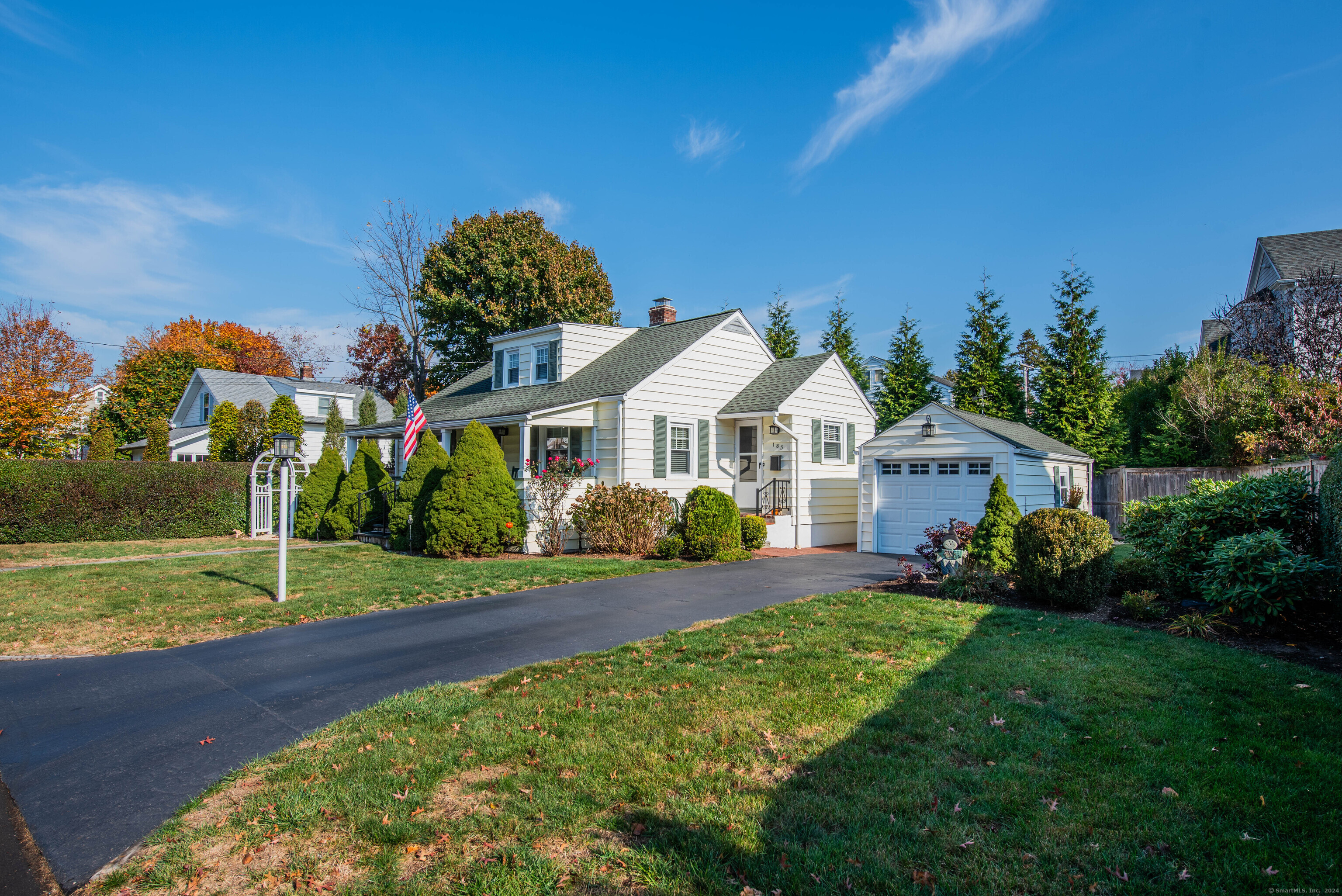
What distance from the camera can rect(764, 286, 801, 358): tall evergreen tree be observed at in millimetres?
28125

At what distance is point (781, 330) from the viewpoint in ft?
92.9

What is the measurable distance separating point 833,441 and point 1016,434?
15.1 ft

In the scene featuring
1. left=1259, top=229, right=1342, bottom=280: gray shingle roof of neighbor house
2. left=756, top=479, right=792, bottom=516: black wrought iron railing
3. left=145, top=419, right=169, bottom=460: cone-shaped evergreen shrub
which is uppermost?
left=1259, top=229, right=1342, bottom=280: gray shingle roof of neighbor house

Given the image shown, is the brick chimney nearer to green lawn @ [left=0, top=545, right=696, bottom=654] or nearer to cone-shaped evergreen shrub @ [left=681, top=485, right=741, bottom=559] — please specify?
cone-shaped evergreen shrub @ [left=681, top=485, right=741, bottom=559]

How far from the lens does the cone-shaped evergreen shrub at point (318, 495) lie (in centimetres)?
1861

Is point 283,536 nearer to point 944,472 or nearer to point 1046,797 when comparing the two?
point 1046,797

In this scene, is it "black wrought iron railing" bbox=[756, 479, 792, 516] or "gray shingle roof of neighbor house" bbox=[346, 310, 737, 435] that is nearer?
"gray shingle roof of neighbor house" bbox=[346, 310, 737, 435]

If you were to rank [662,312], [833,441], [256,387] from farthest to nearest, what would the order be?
1. [256,387]
2. [662,312]
3. [833,441]

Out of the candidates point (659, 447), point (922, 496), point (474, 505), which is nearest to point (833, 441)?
point (922, 496)

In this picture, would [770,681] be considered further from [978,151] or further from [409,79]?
[409,79]

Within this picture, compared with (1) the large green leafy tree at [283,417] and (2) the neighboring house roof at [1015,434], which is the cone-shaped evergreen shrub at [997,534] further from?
(1) the large green leafy tree at [283,417]

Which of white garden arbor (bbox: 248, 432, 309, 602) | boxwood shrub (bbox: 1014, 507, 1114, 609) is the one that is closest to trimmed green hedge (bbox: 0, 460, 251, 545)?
white garden arbor (bbox: 248, 432, 309, 602)

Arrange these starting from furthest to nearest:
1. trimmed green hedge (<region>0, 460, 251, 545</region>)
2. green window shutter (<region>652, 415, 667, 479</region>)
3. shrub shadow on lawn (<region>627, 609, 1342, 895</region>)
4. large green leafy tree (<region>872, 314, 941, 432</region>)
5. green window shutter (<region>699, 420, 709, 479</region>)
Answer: large green leafy tree (<region>872, 314, 941, 432</region>) < green window shutter (<region>699, 420, 709, 479</region>) < trimmed green hedge (<region>0, 460, 251, 545</region>) < green window shutter (<region>652, 415, 667, 479</region>) < shrub shadow on lawn (<region>627, 609, 1342, 895</region>)

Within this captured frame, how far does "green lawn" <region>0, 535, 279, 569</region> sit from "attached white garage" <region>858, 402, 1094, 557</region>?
12.8 metres
